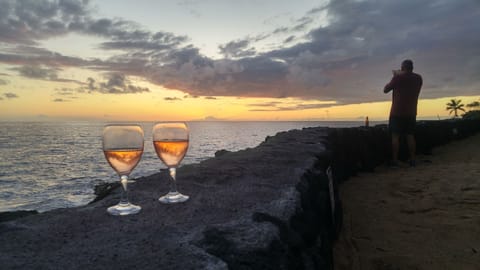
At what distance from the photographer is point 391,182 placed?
6180 mm

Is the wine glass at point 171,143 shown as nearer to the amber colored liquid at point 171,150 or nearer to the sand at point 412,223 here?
the amber colored liquid at point 171,150

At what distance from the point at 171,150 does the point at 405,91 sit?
7.50 metres

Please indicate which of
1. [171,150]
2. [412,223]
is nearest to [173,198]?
[171,150]

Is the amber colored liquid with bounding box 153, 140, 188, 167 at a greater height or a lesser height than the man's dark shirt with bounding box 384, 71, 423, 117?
lesser

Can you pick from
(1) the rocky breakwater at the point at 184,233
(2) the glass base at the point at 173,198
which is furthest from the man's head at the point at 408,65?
(2) the glass base at the point at 173,198

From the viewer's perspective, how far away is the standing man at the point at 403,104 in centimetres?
788

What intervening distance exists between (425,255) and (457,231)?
2.76 feet

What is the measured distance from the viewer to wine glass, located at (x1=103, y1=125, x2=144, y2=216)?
1.62 metres

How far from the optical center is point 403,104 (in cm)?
802

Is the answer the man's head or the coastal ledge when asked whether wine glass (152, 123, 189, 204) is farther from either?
the man's head

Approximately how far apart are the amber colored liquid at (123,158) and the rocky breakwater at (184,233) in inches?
8.9

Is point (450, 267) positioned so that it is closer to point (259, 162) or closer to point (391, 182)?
point (259, 162)

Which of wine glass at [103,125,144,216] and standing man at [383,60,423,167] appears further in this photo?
standing man at [383,60,423,167]

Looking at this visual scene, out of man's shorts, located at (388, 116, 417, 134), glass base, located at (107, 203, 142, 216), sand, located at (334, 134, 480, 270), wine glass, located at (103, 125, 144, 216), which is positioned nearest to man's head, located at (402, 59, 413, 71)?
man's shorts, located at (388, 116, 417, 134)
